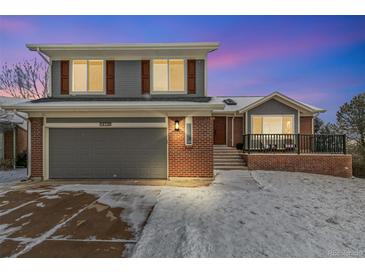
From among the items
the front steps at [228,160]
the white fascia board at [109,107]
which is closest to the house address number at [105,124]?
the white fascia board at [109,107]

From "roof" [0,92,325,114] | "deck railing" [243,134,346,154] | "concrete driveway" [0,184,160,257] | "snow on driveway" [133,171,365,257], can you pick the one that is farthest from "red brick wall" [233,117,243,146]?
"concrete driveway" [0,184,160,257]

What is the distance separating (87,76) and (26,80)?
19.2m

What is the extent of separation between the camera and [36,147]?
7465 millimetres

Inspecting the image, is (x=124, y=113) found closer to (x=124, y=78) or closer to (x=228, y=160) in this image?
(x=124, y=78)

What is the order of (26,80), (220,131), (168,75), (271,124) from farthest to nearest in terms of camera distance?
(26,80) < (220,131) < (271,124) < (168,75)

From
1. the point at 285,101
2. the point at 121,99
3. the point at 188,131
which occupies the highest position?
the point at 285,101

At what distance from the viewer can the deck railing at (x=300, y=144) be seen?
9.75 meters

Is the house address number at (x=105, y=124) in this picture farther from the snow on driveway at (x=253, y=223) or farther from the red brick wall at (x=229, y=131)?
the red brick wall at (x=229, y=131)

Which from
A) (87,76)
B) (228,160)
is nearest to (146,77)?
(87,76)

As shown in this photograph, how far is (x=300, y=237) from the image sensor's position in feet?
10.8

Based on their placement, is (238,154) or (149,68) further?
(238,154)
